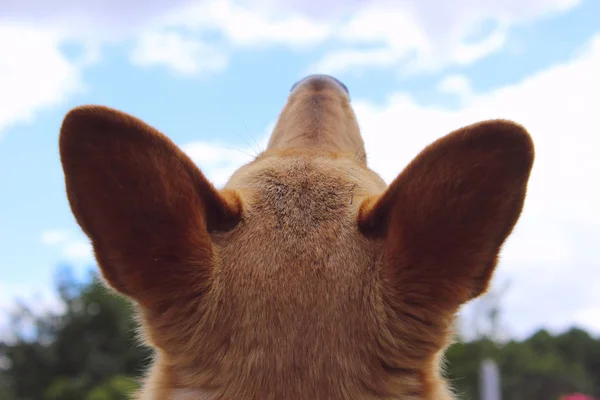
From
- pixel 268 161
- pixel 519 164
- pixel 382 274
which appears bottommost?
pixel 382 274

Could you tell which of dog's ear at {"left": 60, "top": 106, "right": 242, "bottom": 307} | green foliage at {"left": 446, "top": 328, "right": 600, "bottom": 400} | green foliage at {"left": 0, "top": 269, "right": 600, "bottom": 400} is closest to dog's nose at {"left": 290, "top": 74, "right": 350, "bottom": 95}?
dog's ear at {"left": 60, "top": 106, "right": 242, "bottom": 307}

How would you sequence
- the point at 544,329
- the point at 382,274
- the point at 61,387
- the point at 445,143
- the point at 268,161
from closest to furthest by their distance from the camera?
the point at 445,143, the point at 382,274, the point at 268,161, the point at 61,387, the point at 544,329

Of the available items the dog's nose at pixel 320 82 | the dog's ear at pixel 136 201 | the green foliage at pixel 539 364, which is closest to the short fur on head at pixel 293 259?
the dog's ear at pixel 136 201

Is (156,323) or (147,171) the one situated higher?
(147,171)

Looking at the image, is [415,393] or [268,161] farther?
[268,161]

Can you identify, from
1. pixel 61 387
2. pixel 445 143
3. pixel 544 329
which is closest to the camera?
pixel 445 143

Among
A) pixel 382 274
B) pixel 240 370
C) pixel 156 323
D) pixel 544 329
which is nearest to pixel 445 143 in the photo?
pixel 382 274

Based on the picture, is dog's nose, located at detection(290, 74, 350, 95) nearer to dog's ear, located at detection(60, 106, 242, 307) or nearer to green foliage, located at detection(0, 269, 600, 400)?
dog's ear, located at detection(60, 106, 242, 307)

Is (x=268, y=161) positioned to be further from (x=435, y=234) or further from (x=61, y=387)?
(x=61, y=387)

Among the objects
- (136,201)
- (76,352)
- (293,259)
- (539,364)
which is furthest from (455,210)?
(539,364)
